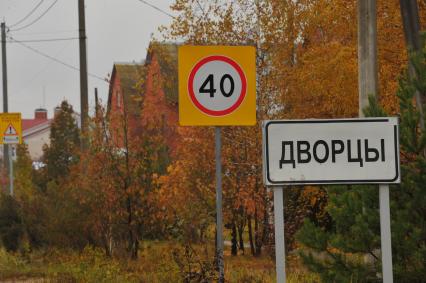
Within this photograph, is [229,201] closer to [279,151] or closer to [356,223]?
[356,223]

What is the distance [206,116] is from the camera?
26.0ft

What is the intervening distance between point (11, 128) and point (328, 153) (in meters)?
19.8

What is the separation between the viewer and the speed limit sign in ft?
26.0

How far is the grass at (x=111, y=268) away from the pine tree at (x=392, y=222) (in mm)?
1620

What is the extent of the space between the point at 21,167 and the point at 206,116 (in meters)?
31.3

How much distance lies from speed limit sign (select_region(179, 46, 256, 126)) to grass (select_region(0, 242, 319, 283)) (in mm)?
2627

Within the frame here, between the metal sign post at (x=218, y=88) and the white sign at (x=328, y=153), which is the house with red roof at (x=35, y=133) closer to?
the metal sign post at (x=218, y=88)

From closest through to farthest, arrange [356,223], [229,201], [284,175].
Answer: [284,175] → [356,223] → [229,201]

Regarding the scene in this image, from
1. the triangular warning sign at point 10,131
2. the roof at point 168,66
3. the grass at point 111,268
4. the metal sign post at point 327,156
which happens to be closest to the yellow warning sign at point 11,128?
the triangular warning sign at point 10,131

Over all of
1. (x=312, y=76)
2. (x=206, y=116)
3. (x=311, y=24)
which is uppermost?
(x=311, y=24)

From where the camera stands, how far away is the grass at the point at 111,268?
11.1 m

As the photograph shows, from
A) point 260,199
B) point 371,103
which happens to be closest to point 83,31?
point 260,199

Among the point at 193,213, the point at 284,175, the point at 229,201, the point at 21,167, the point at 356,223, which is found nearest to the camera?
the point at 284,175

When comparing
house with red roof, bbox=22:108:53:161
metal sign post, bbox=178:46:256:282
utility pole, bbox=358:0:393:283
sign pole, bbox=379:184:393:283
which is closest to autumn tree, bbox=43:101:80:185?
utility pole, bbox=358:0:393:283
